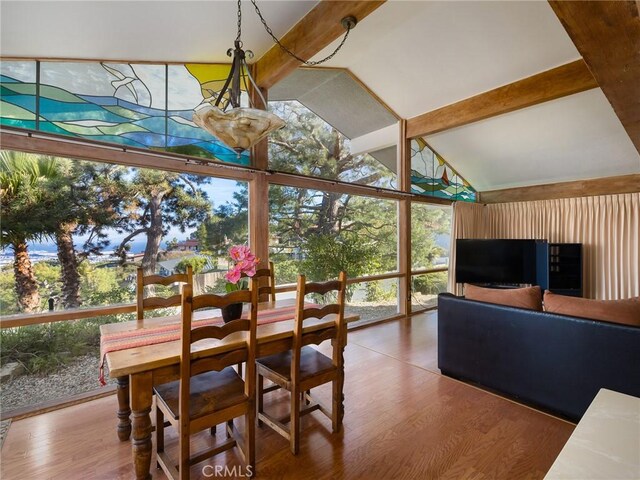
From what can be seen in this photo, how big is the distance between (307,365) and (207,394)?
0.68 metres

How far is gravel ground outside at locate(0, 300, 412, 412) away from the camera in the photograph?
7.66ft

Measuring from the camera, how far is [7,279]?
7.54 ft

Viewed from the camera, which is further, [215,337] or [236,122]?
[236,122]

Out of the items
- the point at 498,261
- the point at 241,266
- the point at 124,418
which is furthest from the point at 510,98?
the point at 124,418

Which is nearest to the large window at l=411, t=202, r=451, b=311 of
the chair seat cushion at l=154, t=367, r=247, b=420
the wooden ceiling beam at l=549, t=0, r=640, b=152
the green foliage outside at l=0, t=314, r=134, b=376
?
the wooden ceiling beam at l=549, t=0, r=640, b=152

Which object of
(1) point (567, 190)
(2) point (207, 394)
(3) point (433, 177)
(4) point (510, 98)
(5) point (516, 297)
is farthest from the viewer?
(3) point (433, 177)

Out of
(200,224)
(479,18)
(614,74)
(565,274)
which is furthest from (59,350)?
(565,274)

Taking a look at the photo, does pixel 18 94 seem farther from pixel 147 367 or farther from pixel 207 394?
pixel 207 394

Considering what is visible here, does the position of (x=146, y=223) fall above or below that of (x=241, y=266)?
above

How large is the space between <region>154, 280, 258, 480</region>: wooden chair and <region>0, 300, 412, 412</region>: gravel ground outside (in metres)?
1.29

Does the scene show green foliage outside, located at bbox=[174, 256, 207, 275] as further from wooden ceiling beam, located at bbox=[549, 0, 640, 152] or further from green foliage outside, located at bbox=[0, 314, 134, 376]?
wooden ceiling beam, located at bbox=[549, 0, 640, 152]

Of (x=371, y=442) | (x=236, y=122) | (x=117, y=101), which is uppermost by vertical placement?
(x=117, y=101)

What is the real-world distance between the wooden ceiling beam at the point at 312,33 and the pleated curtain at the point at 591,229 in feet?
13.7

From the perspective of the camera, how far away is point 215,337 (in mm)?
1531
